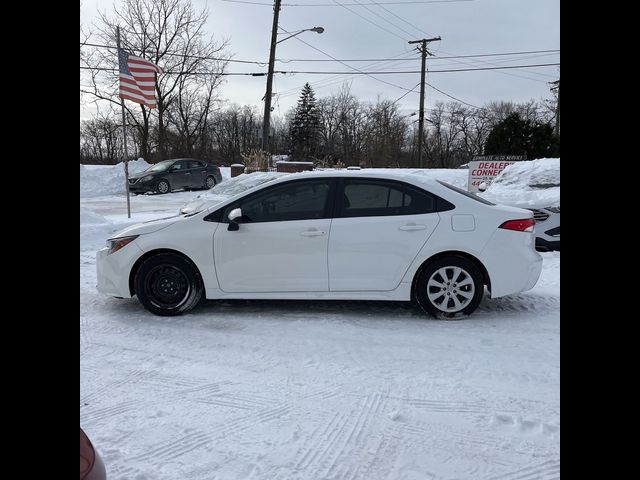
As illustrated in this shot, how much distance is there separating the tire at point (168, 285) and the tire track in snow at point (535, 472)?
3.47m

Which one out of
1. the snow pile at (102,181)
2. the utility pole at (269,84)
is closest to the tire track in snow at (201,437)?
the utility pole at (269,84)

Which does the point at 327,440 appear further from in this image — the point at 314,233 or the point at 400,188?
the point at 400,188

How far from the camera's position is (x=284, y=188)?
5.36 meters

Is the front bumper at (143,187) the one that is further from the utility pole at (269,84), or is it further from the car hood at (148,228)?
the car hood at (148,228)

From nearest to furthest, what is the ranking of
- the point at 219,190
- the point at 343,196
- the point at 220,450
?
the point at 220,450 → the point at 343,196 → the point at 219,190

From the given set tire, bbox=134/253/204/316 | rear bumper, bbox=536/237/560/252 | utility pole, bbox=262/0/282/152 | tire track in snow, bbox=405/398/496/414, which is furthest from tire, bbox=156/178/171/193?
tire track in snow, bbox=405/398/496/414

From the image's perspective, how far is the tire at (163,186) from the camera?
22.8 meters

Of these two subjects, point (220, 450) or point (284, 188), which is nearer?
point (220, 450)

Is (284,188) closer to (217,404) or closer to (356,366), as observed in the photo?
(356,366)

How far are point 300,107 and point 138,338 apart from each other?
58658 mm

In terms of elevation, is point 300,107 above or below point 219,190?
above

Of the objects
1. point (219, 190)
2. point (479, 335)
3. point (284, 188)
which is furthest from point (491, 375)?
point (219, 190)

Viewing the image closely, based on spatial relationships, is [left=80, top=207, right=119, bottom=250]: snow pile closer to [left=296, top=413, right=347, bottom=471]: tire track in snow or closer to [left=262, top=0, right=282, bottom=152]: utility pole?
[left=296, top=413, right=347, bottom=471]: tire track in snow
